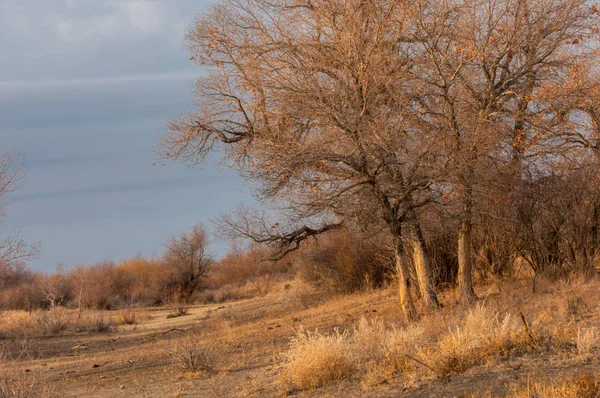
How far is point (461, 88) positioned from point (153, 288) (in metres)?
31.9

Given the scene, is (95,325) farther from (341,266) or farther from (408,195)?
(408,195)

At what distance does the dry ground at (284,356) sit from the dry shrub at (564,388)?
65 millimetres

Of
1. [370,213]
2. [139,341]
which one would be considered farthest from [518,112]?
[139,341]

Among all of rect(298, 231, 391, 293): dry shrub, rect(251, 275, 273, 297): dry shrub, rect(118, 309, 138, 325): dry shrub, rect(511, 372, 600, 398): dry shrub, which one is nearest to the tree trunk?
rect(511, 372, 600, 398): dry shrub

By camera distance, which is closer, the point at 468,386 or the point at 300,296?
the point at 468,386

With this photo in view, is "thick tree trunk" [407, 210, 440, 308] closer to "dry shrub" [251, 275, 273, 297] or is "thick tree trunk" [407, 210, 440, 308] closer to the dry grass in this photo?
the dry grass

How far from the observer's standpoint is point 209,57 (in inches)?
713

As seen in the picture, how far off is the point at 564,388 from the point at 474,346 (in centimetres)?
221

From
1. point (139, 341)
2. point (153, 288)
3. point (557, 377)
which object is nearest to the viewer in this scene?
point (557, 377)

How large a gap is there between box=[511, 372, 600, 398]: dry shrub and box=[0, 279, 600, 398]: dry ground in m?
0.06

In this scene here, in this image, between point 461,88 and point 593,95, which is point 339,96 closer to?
point 461,88

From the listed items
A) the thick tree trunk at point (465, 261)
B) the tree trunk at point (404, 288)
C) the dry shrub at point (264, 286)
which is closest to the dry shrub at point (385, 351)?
the tree trunk at point (404, 288)

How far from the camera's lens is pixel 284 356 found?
11445mm

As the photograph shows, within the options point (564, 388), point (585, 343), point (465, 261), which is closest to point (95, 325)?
point (465, 261)
